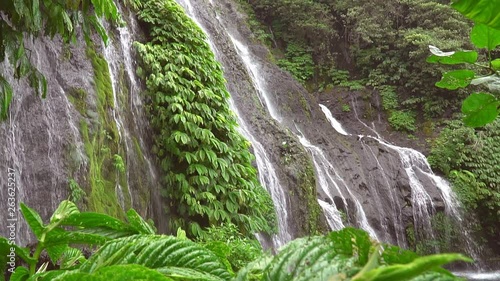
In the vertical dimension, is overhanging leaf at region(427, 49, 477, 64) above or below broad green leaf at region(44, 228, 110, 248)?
above

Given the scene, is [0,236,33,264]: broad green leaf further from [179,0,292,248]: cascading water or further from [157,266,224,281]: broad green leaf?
[179,0,292,248]: cascading water

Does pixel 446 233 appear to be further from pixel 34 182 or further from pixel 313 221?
pixel 34 182

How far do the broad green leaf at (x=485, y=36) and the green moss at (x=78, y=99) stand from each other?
4.27 metres

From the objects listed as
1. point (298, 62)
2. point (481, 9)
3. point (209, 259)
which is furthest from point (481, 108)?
point (298, 62)

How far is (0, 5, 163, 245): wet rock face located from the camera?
3641mm

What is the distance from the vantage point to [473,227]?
35.3 ft

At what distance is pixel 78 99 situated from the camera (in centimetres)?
450

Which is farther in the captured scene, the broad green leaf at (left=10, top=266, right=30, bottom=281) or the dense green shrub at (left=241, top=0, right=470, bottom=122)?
the dense green shrub at (left=241, top=0, right=470, bottom=122)

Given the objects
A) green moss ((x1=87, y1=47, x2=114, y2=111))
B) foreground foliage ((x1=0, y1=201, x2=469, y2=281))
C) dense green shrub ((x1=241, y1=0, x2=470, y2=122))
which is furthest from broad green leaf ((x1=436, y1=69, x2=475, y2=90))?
dense green shrub ((x1=241, y1=0, x2=470, y2=122))

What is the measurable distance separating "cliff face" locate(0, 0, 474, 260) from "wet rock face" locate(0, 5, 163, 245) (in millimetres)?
11

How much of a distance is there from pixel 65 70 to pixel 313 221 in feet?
16.5

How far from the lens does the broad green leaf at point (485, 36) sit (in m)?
0.82

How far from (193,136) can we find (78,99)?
1.57 metres

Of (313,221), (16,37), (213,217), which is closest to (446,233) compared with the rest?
(313,221)
